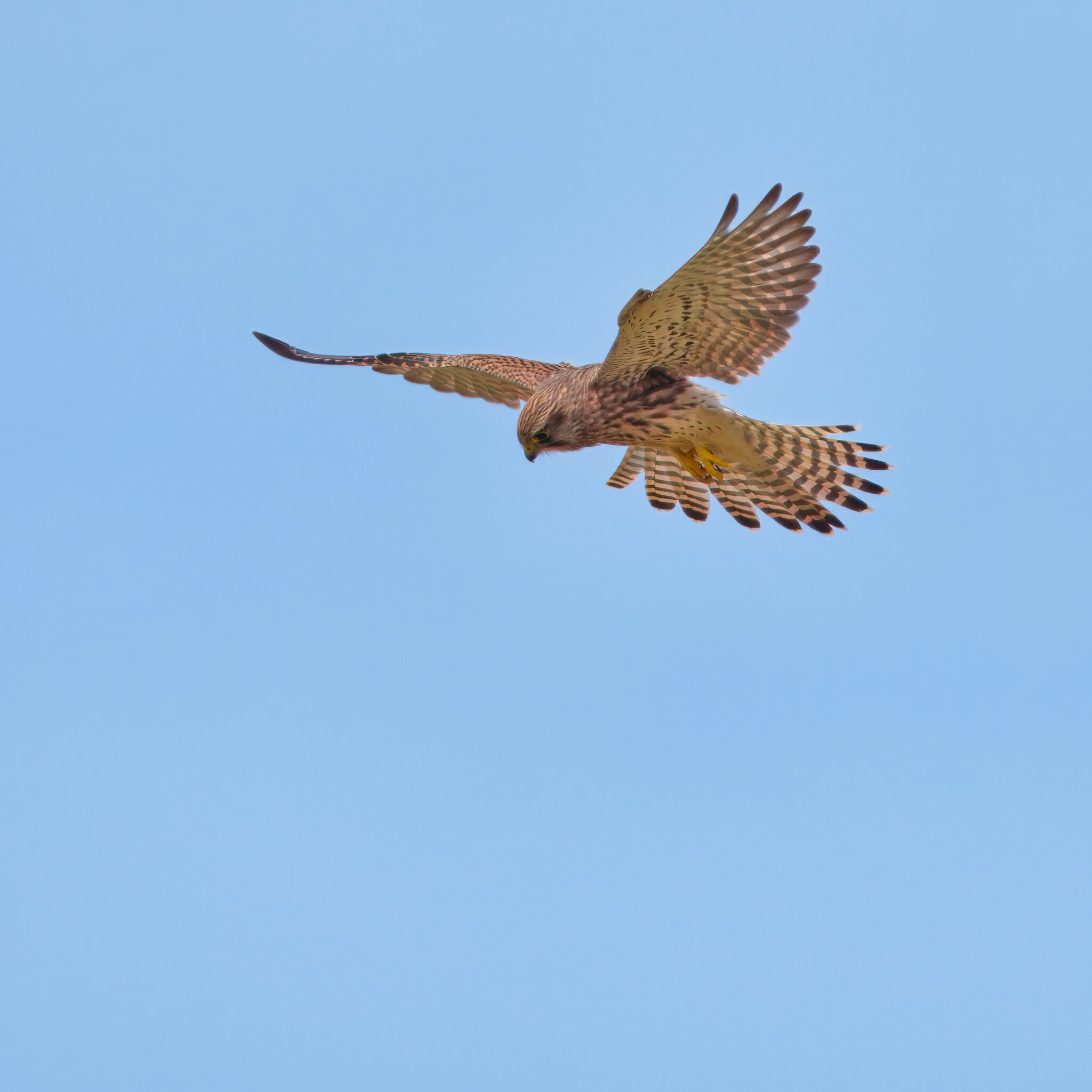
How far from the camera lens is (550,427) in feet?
29.9

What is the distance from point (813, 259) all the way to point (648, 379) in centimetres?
133

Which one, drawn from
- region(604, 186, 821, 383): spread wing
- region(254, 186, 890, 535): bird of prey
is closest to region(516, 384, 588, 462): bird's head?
region(254, 186, 890, 535): bird of prey

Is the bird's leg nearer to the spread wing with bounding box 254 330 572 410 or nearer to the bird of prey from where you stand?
the bird of prey

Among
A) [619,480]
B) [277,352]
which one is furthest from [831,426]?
[277,352]

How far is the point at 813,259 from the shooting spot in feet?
26.3

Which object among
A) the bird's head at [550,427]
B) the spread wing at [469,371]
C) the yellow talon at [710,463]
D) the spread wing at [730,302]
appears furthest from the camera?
the spread wing at [469,371]

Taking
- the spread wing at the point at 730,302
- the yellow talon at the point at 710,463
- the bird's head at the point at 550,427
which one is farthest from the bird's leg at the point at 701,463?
the spread wing at the point at 730,302

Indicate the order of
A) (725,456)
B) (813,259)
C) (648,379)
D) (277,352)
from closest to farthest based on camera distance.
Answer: (813,259), (648,379), (725,456), (277,352)

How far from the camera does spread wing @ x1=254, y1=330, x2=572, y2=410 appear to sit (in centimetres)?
1014

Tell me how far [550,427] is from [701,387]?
0.97m

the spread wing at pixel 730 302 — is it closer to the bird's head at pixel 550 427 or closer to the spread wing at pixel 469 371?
the bird's head at pixel 550 427

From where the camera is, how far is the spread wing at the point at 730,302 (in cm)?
785

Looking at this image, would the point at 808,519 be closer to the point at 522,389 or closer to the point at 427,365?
the point at 522,389

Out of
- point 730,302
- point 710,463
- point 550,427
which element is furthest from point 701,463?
point 730,302
